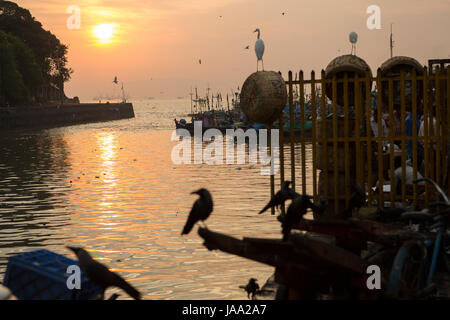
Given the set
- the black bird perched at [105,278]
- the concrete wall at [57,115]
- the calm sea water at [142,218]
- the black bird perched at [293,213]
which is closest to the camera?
the black bird perched at [105,278]

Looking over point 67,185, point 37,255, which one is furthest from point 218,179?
point 37,255

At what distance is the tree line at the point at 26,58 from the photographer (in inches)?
3366

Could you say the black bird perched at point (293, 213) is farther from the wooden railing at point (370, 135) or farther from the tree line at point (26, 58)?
the tree line at point (26, 58)

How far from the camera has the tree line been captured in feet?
281

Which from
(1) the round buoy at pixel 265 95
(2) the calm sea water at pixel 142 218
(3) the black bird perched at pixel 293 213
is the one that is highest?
(1) the round buoy at pixel 265 95

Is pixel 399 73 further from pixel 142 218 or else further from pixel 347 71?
pixel 142 218

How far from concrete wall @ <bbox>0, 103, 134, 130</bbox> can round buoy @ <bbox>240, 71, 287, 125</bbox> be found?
75324 millimetres

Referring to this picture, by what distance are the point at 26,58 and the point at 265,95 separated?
89732mm

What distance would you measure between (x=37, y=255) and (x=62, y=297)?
1.91 feet

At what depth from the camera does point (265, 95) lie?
8.67m

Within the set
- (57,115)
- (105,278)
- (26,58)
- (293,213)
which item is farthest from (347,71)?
(57,115)

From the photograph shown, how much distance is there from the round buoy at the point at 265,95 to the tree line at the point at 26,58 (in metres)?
80.4

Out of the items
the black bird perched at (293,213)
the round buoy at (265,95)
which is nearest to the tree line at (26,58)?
the round buoy at (265,95)
